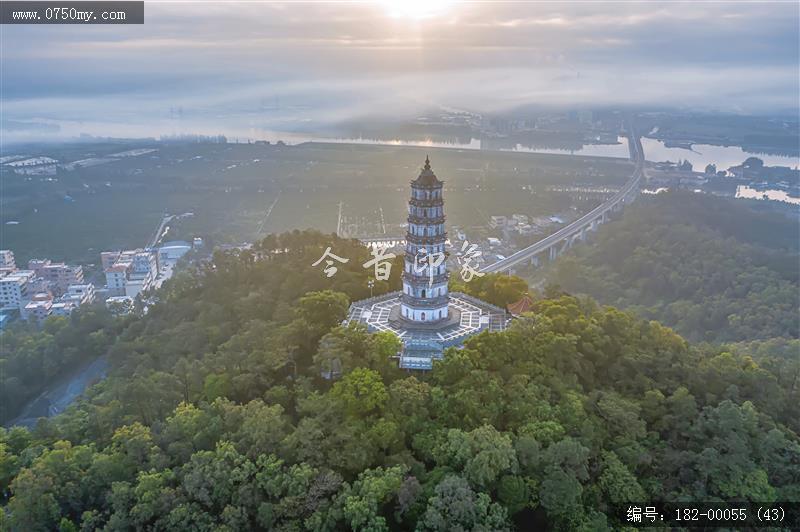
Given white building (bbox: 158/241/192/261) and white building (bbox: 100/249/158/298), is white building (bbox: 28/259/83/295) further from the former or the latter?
white building (bbox: 158/241/192/261)

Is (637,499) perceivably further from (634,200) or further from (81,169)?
(81,169)

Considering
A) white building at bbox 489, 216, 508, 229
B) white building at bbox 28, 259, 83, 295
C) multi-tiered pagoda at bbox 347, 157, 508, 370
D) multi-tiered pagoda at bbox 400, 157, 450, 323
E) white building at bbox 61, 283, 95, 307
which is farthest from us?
white building at bbox 489, 216, 508, 229

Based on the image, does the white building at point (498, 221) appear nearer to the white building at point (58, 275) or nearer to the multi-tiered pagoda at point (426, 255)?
the white building at point (58, 275)

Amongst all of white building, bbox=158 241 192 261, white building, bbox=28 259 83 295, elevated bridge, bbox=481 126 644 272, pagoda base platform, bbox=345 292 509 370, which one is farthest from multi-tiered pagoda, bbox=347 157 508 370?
white building, bbox=158 241 192 261

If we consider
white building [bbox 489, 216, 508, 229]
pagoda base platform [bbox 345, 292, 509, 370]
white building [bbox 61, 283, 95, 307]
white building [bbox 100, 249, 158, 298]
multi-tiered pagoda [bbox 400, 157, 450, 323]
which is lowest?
white building [bbox 61, 283, 95, 307]

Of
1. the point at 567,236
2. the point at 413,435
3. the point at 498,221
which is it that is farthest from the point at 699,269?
the point at 413,435

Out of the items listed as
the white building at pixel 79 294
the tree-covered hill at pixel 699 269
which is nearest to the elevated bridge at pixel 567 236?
the tree-covered hill at pixel 699 269
